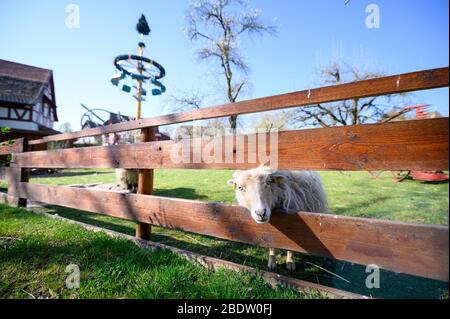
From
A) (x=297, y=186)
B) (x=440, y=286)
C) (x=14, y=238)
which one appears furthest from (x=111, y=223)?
(x=440, y=286)

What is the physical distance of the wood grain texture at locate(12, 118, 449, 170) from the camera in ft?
4.93

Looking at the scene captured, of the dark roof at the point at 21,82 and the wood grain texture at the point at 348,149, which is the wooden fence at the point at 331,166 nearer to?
the wood grain texture at the point at 348,149

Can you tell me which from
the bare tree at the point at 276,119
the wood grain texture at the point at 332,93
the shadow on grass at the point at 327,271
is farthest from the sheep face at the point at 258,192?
the bare tree at the point at 276,119

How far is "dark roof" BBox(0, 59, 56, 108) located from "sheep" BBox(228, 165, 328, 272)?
2936cm

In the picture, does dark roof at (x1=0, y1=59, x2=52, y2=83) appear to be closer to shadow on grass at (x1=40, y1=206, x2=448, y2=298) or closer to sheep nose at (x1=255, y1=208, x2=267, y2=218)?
shadow on grass at (x1=40, y1=206, x2=448, y2=298)

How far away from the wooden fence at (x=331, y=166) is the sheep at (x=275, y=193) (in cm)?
17

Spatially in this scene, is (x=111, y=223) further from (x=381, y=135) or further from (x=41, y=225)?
(x=381, y=135)

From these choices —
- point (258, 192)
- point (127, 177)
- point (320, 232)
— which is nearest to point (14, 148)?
point (127, 177)

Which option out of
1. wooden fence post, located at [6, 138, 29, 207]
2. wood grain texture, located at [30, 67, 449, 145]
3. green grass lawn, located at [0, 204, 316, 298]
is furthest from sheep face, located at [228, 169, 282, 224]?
wooden fence post, located at [6, 138, 29, 207]

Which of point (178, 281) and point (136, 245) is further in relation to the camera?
point (136, 245)

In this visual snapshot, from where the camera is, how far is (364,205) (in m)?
6.20

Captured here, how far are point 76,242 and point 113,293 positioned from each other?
58.6 inches

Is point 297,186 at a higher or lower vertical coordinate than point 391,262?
higher

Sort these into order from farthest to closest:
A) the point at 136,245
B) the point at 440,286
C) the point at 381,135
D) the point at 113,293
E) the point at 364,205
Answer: the point at 364,205
the point at 136,245
the point at 440,286
the point at 113,293
the point at 381,135
